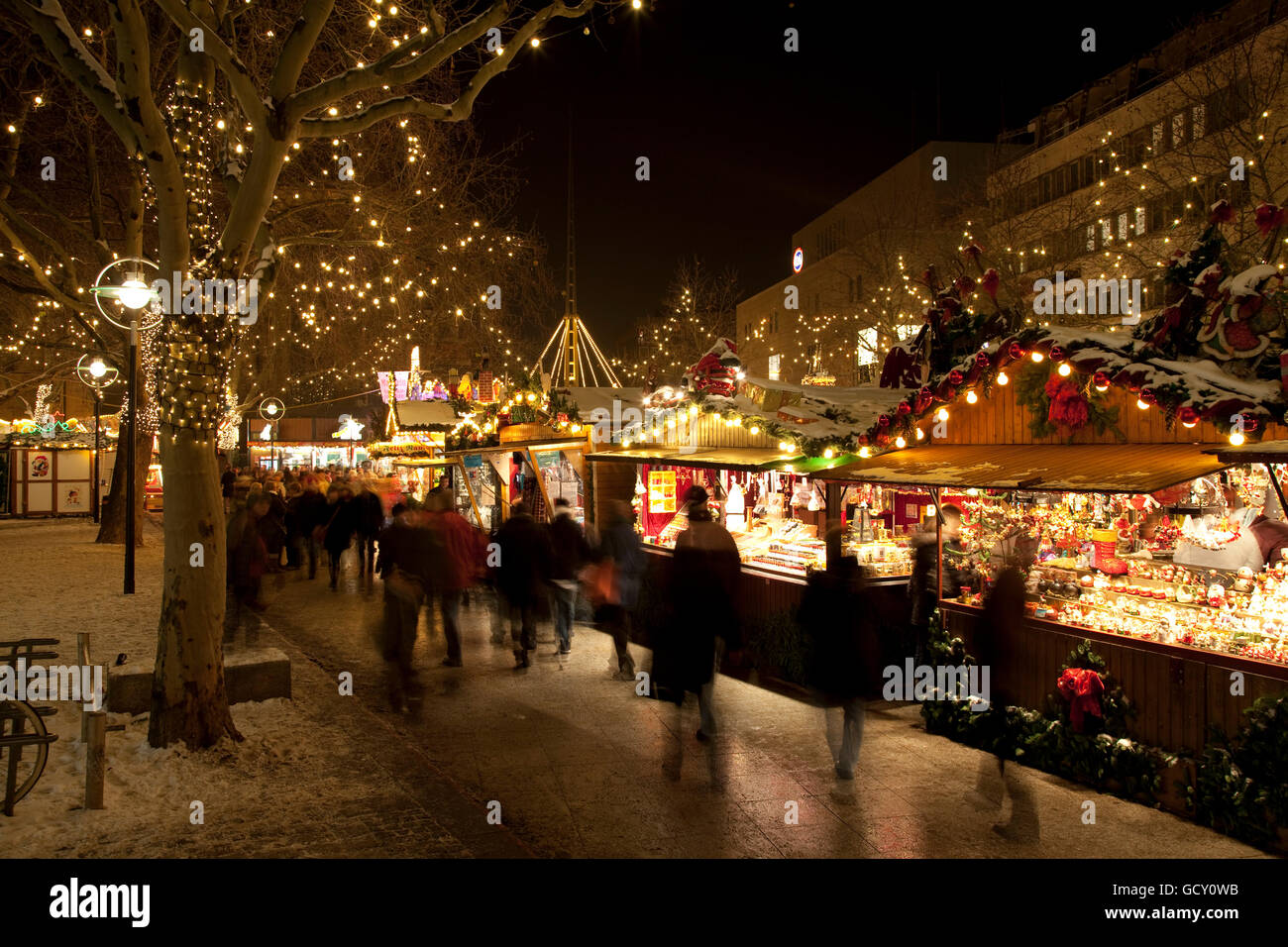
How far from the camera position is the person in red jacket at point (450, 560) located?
8656mm

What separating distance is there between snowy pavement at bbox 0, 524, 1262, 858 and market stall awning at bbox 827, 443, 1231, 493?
2.12 meters

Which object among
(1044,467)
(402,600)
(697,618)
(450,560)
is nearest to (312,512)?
(450,560)

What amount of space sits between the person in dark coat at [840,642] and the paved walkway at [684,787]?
45 cm

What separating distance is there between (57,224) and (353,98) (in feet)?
33.5

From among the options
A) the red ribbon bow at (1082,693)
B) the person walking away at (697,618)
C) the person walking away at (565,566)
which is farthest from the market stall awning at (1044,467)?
the person walking away at (565,566)

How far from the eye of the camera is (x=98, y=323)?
15.2 meters

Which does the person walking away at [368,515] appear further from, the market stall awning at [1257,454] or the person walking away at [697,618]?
the market stall awning at [1257,454]

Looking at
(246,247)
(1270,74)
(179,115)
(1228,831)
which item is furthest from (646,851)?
(1270,74)

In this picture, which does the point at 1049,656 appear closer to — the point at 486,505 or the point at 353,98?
the point at 353,98

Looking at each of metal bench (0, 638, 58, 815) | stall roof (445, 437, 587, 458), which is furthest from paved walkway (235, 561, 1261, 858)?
stall roof (445, 437, 587, 458)

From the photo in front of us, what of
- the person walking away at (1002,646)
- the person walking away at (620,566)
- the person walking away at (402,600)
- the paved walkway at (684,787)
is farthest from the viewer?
the person walking away at (620,566)

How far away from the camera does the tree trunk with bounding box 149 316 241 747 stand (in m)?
5.95

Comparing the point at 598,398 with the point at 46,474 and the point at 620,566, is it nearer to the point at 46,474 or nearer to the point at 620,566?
the point at 620,566

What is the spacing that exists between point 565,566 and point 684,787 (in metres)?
4.58
